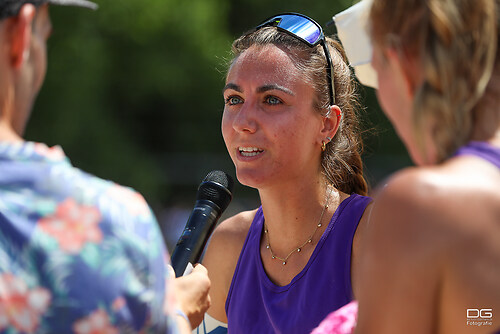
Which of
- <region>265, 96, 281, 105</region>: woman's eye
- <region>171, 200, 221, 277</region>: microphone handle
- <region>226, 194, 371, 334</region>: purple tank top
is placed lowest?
<region>226, 194, 371, 334</region>: purple tank top

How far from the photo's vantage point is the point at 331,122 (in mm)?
2918

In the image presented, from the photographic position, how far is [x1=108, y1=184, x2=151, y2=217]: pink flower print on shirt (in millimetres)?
1321

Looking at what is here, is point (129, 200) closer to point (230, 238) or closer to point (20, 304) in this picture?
point (20, 304)

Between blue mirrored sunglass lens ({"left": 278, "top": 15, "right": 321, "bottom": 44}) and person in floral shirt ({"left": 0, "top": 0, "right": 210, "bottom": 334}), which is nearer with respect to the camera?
person in floral shirt ({"left": 0, "top": 0, "right": 210, "bottom": 334})

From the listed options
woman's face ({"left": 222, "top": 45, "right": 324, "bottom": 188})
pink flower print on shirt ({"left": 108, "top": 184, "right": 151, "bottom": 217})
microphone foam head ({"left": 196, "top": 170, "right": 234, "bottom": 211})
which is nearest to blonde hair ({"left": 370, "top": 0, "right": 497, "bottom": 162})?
pink flower print on shirt ({"left": 108, "top": 184, "right": 151, "bottom": 217})

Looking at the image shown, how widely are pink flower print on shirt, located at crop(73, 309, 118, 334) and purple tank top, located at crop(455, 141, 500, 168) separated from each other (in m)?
0.84

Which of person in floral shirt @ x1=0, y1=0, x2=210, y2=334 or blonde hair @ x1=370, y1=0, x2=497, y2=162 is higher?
blonde hair @ x1=370, y1=0, x2=497, y2=162

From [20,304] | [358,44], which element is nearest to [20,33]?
[20,304]

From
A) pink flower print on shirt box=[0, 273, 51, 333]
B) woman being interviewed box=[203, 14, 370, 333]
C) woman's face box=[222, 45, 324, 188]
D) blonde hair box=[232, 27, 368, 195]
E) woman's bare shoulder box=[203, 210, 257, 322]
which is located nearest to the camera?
pink flower print on shirt box=[0, 273, 51, 333]

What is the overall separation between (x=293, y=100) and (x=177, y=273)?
1.07m

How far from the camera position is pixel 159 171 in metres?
10.8

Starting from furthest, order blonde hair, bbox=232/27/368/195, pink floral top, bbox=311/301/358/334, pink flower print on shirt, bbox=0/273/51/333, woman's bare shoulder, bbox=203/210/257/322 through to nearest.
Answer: woman's bare shoulder, bbox=203/210/257/322
blonde hair, bbox=232/27/368/195
pink floral top, bbox=311/301/358/334
pink flower print on shirt, bbox=0/273/51/333

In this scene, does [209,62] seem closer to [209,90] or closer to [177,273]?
[209,90]

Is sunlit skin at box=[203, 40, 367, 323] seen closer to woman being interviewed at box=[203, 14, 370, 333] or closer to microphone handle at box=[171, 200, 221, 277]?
woman being interviewed at box=[203, 14, 370, 333]
